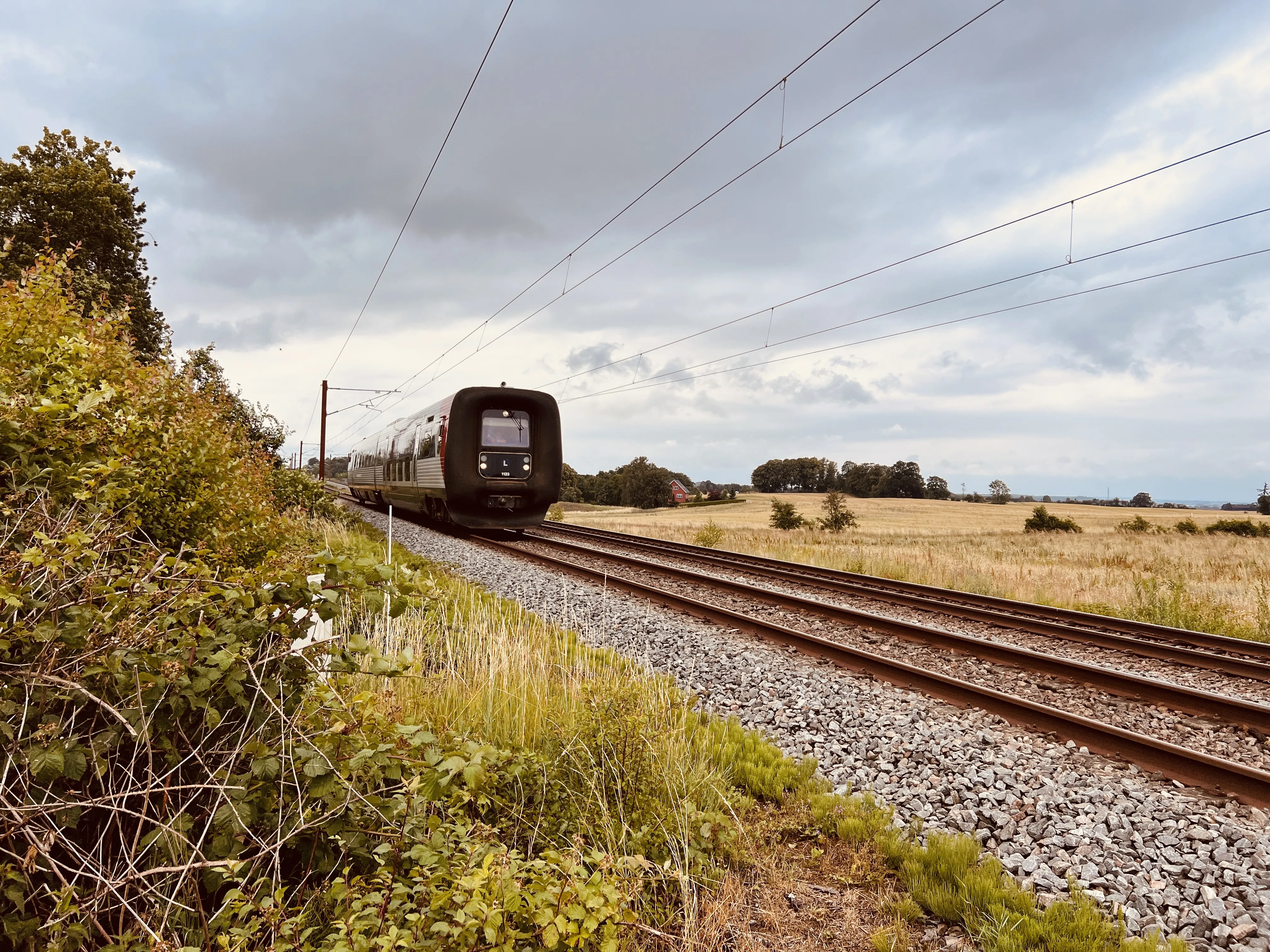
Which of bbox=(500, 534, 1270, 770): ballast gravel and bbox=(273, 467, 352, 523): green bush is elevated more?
bbox=(273, 467, 352, 523): green bush

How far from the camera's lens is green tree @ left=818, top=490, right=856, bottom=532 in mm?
28719

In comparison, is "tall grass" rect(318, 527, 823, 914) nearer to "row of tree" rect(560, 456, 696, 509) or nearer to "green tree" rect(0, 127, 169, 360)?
"green tree" rect(0, 127, 169, 360)

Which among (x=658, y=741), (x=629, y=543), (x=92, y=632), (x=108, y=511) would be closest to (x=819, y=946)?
(x=658, y=741)

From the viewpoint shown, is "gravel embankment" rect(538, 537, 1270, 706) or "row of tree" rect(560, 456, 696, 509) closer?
"gravel embankment" rect(538, 537, 1270, 706)

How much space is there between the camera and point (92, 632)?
222 centimetres

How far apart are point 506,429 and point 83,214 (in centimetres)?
1684

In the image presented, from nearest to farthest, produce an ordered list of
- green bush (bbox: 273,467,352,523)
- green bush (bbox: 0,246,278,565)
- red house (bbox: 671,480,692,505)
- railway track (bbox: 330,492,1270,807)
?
green bush (bbox: 0,246,278,565)
railway track (bbox: 330,492,1270,807)
green bush (bbox: 273,467,352,523)
red house (bbox: 671,480,692,505)

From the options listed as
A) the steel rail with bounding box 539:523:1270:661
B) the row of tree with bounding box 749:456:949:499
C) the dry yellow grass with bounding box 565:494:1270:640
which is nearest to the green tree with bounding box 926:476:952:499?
the row of tree with bounding box 749:456:949:499

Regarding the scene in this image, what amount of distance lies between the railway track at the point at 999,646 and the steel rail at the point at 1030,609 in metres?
0.02

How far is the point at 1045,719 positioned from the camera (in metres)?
4.99

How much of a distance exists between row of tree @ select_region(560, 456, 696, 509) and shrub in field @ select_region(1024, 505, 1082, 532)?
1484 inches

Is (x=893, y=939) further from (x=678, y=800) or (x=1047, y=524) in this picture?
(x=1047, y=524)

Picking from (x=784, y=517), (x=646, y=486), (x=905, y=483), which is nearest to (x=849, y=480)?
(x=905, y=483)

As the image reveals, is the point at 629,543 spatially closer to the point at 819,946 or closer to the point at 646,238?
the point at 646,238
